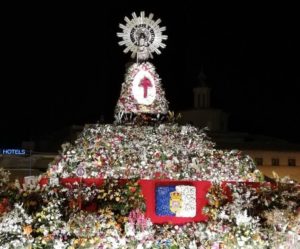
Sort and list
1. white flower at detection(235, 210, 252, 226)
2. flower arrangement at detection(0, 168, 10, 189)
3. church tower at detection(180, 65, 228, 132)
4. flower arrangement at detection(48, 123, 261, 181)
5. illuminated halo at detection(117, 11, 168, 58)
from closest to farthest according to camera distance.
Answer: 1. white flower at detection(235, 210, 252, 226)
2. flower arrangement at detection(0, 168, 10, 189)
3. flower arrangement at detection(48, 123, 261, 181)
4. illuminated halo at detection(117, 11, 168, 58)
5. church tower at detection(180, 65, 228, 132)

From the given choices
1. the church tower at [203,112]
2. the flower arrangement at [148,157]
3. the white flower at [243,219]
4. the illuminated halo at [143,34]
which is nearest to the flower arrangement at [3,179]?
the flower arrangement at [148,157]

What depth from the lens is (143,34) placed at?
20.2 metres

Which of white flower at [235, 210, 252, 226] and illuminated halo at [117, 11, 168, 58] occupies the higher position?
illuminated halo at [117, 11, 168, 58]

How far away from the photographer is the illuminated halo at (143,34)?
20.1 meters

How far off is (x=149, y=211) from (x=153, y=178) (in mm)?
1322

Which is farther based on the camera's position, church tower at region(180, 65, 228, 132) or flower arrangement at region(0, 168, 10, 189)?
church tower at region(180, 65, 228, 132)

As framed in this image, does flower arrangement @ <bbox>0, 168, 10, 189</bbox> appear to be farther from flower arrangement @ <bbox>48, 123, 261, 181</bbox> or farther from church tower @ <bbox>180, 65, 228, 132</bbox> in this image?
church tower @ <bbox>180, 65, 228, 132</bbox>

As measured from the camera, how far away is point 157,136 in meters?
17.7

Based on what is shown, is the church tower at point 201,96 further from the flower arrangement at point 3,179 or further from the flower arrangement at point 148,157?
the flower arrangement at point 3,179

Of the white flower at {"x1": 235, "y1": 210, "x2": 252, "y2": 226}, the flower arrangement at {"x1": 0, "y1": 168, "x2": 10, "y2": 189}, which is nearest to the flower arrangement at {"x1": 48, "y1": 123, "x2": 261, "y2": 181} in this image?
the flower arrangement at {"x1": 0, "y1": 168, "x2": 10, "y2": 189}

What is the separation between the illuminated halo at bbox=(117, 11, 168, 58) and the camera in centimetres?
2006

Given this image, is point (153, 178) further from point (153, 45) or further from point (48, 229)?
point (153, 45)

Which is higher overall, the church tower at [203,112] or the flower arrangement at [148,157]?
the church tower at [203,112]

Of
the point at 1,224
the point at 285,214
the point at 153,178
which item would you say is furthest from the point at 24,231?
the point at 285,214
